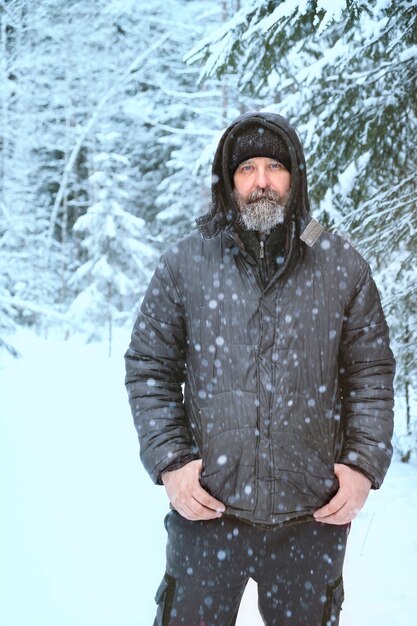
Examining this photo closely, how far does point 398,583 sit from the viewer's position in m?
4.23

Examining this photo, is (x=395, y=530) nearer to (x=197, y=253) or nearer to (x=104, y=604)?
(x=104, y=604)

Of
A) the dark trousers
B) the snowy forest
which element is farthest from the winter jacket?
the snowy forest

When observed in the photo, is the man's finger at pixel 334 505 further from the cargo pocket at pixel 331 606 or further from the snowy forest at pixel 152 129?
the snowy forest at pixel 152 129

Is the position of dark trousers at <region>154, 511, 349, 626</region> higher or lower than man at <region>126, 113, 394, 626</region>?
lower

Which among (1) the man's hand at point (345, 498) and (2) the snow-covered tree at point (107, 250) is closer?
(1) the man's hand at point (345, 498)

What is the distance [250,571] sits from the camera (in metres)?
2.07

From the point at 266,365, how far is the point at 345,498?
0.57 m

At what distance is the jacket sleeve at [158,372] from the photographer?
206cm

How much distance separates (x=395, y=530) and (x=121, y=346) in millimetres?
18170

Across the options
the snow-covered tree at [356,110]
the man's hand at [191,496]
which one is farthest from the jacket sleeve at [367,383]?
the snow-covered tree at [356,110]

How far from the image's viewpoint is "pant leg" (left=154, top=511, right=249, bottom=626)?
6.70ft

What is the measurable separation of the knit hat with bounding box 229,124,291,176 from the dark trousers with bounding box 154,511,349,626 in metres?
1.45

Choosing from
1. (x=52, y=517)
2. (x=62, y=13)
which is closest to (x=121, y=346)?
(x=62, y=13)

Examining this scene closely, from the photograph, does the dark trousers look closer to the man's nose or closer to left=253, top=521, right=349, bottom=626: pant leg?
left=253, top=521, right=349, bottom=626: pant leg
